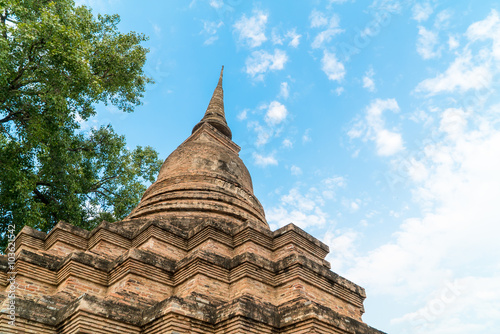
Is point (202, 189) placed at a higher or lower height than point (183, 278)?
higher

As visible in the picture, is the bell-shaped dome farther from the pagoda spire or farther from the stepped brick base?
the pagoda spire

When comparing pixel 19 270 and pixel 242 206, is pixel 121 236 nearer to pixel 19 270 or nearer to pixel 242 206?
pixel 19 270

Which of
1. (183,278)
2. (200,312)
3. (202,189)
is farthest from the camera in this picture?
(202,189)

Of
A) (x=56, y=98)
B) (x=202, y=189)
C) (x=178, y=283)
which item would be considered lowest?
(x=178, y=283)

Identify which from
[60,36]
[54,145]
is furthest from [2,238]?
[60,36]

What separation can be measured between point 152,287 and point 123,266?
0.62 m

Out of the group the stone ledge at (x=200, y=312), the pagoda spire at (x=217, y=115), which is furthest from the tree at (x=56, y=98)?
the stone ledge at (x=200, y=312)

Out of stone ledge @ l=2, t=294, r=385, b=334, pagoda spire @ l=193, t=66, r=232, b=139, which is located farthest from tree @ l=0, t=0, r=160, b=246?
stone ledge @ l=2, t=294, r=385, b=334

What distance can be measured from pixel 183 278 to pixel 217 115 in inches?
409

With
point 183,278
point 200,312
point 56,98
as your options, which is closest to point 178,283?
point 183,278

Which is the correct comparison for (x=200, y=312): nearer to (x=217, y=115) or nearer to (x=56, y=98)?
(x=56, y=98)

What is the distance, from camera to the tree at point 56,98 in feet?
34.7

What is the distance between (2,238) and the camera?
41.0ft

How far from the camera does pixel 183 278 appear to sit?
22.1 ft
